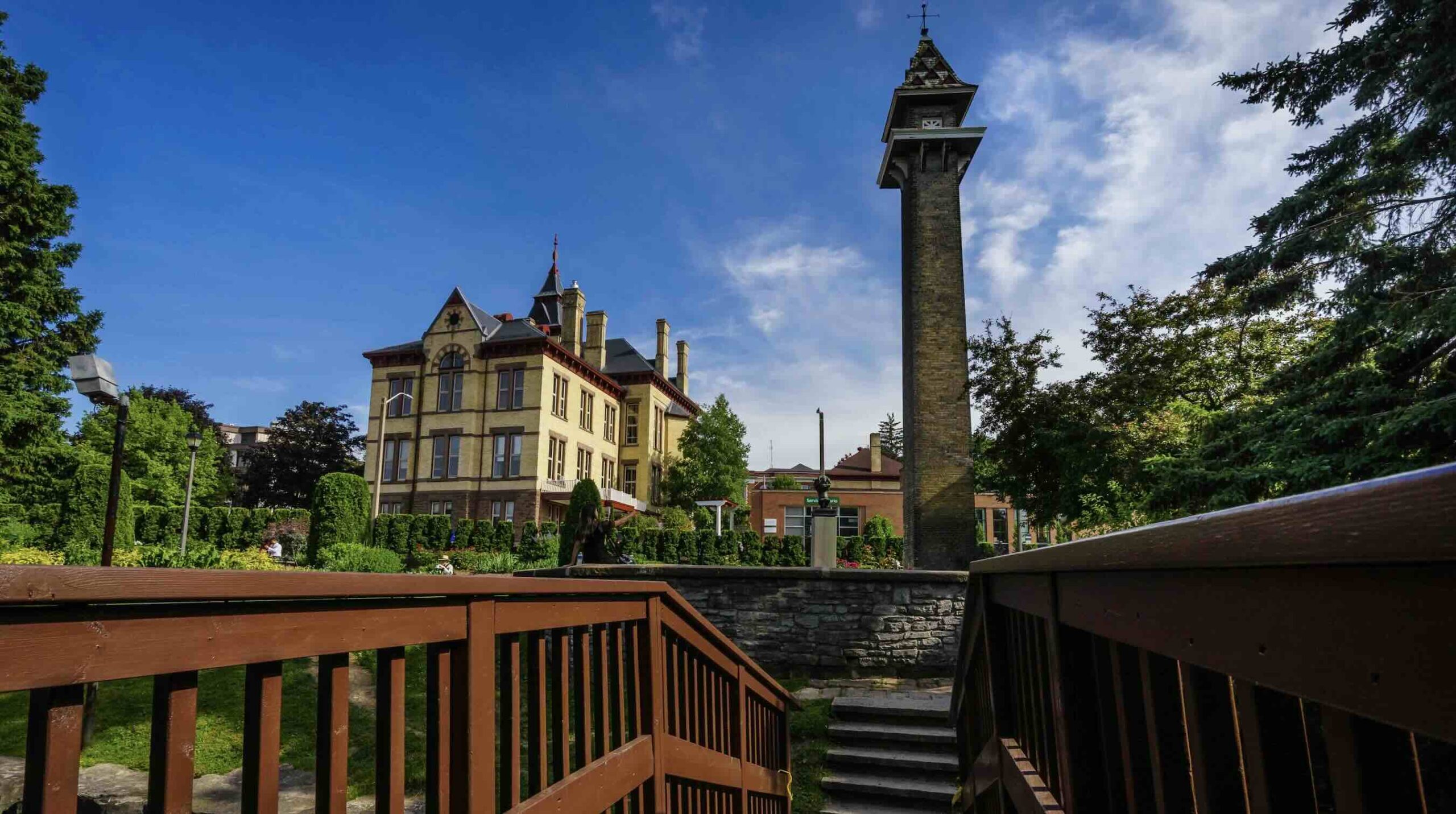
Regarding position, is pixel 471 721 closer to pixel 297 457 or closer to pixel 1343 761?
pixel 1343 761

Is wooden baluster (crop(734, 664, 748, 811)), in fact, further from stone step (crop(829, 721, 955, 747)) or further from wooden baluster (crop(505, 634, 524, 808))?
stone step (crop(829, 721, 955, 747))

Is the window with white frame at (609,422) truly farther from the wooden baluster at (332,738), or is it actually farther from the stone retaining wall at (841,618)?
the wooden baluster at (332,738)

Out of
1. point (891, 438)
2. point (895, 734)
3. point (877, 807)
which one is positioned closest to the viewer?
point (877, 807)

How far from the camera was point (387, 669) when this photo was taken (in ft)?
5.10

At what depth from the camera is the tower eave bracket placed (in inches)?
720

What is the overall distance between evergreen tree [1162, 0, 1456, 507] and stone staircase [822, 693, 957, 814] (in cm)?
423

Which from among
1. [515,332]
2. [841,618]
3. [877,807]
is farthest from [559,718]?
[515,332]

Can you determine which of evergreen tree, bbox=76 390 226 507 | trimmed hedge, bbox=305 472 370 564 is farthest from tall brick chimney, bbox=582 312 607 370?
trimmed hedge, bbox=305 472 370 564

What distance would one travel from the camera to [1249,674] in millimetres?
885

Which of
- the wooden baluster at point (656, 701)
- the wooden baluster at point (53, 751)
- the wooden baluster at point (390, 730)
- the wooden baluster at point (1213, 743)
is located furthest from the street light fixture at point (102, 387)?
the wooden baluster at point (1213, 743)

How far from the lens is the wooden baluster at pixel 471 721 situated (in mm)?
1738

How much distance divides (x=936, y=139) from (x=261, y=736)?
19505mm

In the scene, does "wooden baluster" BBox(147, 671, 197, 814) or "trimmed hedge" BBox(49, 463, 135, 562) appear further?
"trimmed hedge" BBox(49, 463, 135, 562)

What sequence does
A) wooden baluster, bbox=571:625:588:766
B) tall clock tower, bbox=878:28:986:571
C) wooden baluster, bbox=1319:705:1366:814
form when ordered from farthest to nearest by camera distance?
1. tall clock tower, bbox=878:28:986:571
2. wooden baluster, bbox=571:625:588:766
3. wooden baluster, bbox=1319:705:1366:814
